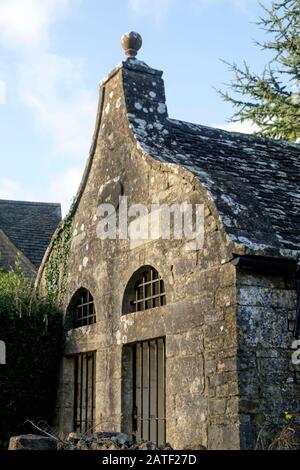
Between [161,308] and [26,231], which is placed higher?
[26,231]

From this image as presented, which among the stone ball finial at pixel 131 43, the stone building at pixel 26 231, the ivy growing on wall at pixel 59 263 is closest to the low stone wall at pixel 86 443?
the ivy growing on wall at pixel 59 263

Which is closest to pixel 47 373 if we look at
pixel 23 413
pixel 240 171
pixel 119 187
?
pixel 23 413

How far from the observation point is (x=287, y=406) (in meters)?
6.34

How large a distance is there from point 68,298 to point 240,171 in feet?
10.7

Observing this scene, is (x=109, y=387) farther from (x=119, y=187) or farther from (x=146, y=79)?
(x=146, y=79)

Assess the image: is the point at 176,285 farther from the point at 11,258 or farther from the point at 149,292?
the point at 11,258

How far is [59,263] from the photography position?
10.5 meters

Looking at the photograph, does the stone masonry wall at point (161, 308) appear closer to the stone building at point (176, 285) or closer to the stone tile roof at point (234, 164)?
the stone building at point (176, 285)

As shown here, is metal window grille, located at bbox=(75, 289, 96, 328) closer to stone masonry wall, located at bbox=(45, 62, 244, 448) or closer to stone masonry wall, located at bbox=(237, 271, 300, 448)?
stone masonry wall, located at bbox=(45, 62, 244, 448)

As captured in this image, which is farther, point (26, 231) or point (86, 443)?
point (26, 231)

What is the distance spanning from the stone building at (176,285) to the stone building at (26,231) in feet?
22.7

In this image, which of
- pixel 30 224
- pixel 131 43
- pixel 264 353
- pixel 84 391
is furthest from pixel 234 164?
pixel 30 224

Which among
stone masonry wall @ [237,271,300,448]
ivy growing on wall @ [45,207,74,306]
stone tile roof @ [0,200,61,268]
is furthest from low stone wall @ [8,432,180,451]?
stone tile roof @ [0,200,61,268]

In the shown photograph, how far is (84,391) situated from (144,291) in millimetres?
2211
